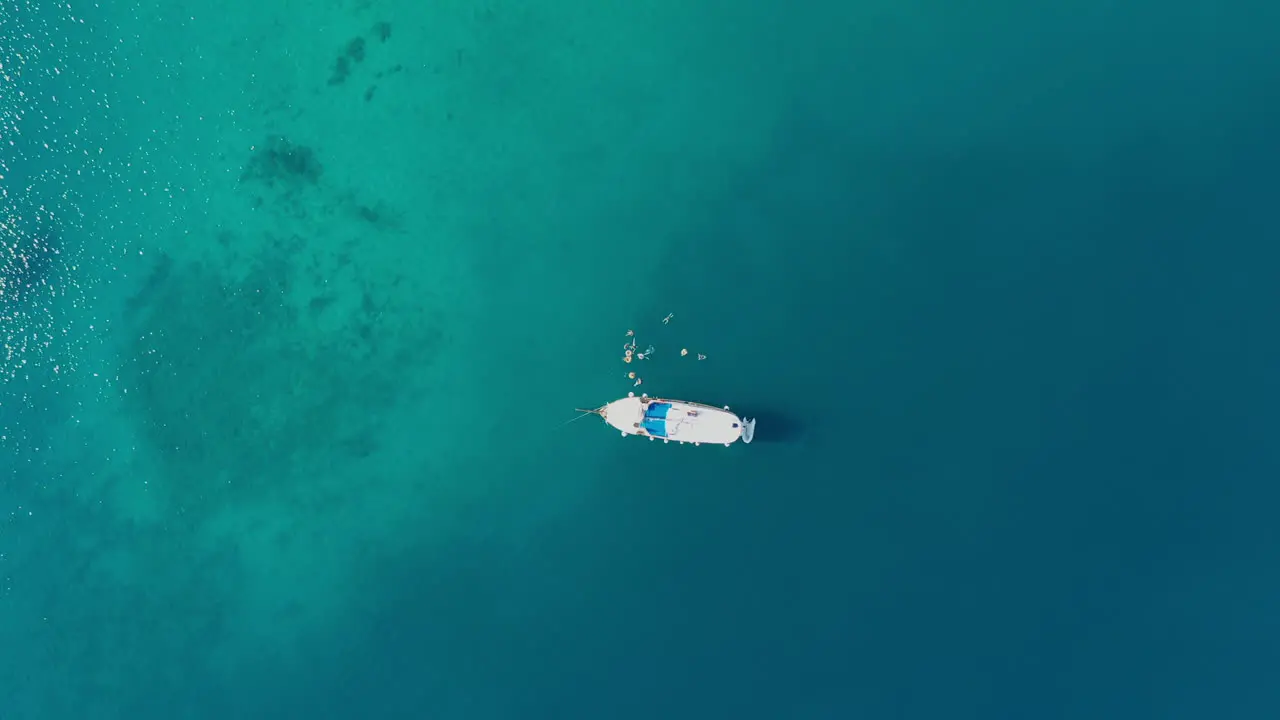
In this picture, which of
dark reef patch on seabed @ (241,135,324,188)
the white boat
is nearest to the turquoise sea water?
dark reef patch on seabed @ (241,135,324,188)

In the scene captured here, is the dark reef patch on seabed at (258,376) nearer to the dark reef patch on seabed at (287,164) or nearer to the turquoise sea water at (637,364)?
the turquoise sea water at (637,364)

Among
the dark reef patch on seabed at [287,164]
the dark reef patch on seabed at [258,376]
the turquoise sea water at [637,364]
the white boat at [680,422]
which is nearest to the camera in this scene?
the white boat at [680,422]

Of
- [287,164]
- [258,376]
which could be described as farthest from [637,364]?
[287,164]

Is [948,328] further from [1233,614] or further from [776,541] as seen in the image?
[1233,614]

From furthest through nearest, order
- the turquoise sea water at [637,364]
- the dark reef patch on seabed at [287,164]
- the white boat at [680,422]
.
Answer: the dark reef patch on seabed at [287,164], the turquoise sea water at [637,364], the white boat at [680,422]

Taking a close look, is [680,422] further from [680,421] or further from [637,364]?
[637,364]

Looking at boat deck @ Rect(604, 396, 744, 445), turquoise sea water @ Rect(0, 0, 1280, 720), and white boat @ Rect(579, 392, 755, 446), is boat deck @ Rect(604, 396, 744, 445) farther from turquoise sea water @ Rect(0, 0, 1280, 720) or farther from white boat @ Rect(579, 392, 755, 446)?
turquoise sea water @ Rect(0, 0, 1280, 720)

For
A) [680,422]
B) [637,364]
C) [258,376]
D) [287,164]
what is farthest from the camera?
[287,164]

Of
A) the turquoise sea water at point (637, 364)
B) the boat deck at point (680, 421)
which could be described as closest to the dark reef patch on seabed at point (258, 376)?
the turquoise sea water at point (637, 364)
